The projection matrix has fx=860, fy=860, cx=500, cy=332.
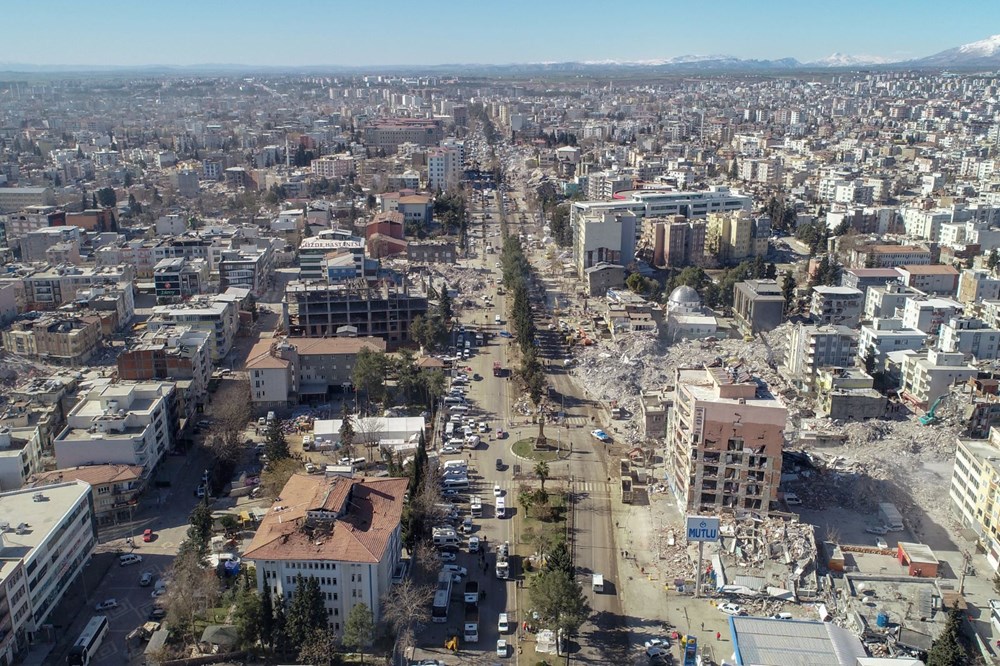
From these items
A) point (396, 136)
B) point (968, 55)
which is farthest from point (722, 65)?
point (396, 136)

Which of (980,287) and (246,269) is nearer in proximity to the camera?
(980,287)

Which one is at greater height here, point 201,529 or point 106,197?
point 106,197

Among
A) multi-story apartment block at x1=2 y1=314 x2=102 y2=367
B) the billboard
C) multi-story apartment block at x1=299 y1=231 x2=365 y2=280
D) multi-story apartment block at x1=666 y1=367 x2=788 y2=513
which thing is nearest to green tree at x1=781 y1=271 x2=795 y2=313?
multi-story apartment block at x1=666 y1=367 x2=788 y2=513

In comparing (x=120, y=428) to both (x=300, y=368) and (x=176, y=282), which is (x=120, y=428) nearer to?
(x=300, y=368)

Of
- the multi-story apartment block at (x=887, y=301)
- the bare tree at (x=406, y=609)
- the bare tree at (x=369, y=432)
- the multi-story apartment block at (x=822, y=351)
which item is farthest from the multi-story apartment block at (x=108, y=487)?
the multi-story apartment block at (x=887, y=301)

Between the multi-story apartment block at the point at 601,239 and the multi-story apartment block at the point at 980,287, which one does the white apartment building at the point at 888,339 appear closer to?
the multi-story apartment block at the point at 980,287
